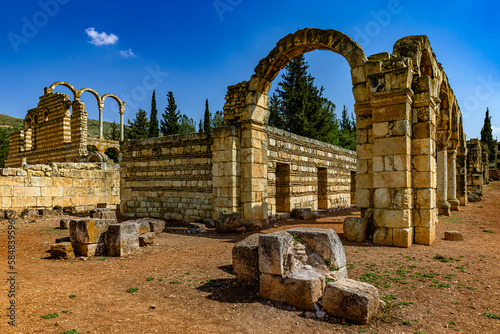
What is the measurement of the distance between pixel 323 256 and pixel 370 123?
15.8 feet

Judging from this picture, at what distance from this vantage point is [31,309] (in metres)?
3.65

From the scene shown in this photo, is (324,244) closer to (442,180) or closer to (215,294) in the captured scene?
(215,294)

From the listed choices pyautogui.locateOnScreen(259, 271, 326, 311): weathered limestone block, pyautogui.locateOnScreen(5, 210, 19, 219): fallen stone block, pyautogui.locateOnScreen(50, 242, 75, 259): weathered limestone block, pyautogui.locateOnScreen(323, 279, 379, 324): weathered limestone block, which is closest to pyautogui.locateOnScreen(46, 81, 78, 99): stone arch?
pyautogui.locateOnScreen(5, 210, 19, 219): fallen stone block

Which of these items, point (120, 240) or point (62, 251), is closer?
point (62, 251)

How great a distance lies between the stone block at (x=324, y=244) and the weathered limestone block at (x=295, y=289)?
425mm

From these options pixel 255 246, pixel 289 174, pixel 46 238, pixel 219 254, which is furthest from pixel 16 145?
pixel 255 246

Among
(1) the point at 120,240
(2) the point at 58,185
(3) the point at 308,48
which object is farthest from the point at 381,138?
(2) the point at 58,185

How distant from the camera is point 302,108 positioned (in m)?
29.8

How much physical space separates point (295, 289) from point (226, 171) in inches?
256

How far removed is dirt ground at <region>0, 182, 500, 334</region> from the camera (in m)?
3.28

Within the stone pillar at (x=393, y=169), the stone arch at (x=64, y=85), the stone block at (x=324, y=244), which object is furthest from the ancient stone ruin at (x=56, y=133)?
the stone block at (x=324, y=244)

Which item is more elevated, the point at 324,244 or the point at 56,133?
the point at 56,133

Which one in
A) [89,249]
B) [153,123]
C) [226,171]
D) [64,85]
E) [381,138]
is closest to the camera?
[89,249]

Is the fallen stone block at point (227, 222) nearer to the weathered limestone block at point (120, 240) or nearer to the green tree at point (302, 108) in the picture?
the weathered limestone block at point (120, 240)
